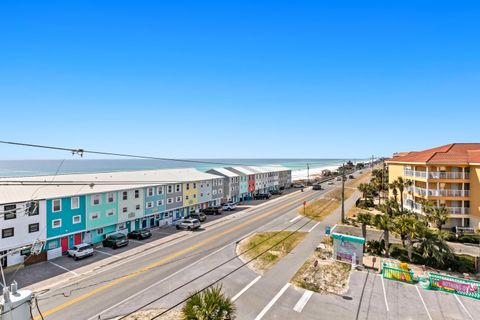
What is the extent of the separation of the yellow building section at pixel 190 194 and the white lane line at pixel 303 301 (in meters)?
31.1

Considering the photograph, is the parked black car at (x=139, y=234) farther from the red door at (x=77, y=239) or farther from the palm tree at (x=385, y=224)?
the palm tree at (x=385, y=224)

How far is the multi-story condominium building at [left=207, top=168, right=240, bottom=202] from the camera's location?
60019 millimetres

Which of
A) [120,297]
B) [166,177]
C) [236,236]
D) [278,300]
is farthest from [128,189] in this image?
[278,300]

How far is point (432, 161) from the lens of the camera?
134ft

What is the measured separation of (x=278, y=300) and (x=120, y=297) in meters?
12.1

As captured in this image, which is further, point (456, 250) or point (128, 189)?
point (128, 189)

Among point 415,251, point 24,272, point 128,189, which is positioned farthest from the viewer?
point 128,189

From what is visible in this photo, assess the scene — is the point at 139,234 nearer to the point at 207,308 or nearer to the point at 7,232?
the point at 7,232

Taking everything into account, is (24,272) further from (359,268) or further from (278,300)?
(359,268)

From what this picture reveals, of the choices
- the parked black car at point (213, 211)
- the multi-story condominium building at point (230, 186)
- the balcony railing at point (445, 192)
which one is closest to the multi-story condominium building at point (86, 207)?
the parked black car at point (213, 211)

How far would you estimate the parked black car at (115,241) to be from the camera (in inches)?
1286

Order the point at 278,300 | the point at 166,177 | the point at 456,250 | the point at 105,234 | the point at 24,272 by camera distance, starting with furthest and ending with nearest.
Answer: the point at 166,177 → the point at 105,234 → the point at 456,250 → the point at 24,272 → the point at 278,300

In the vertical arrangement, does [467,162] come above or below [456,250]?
above

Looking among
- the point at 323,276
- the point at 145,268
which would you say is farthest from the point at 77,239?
the point at 323,276
